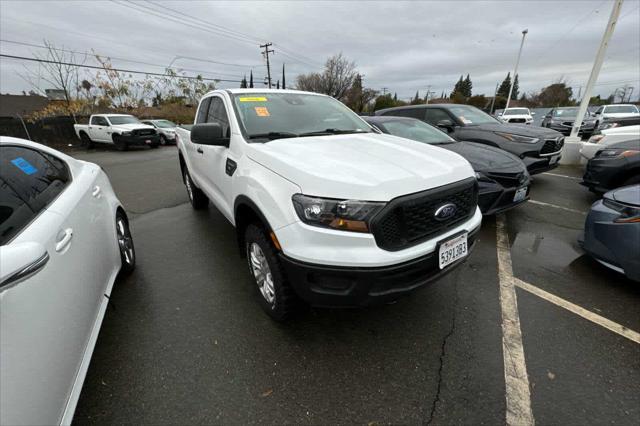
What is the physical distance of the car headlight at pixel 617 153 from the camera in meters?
4.41

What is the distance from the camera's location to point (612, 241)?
265 cm

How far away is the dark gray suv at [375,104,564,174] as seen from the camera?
5250 millimetres

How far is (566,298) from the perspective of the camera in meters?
2.64

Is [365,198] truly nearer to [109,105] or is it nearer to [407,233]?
[407,233]

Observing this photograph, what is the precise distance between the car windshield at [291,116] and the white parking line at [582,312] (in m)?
2.24

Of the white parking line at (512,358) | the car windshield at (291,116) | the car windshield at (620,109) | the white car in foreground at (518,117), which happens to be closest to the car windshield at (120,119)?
the car windshield at (291,116)

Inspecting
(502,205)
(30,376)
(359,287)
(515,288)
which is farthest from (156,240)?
(502,205)

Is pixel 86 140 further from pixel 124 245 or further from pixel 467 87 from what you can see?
pixel 467 87

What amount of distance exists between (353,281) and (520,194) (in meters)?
3.32

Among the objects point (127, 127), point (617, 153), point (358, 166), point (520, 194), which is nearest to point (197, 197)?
point (358, 166)

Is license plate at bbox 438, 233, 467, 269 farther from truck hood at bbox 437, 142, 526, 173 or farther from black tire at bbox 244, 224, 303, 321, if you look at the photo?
truck hood at bbox 437, 142, 526, 173

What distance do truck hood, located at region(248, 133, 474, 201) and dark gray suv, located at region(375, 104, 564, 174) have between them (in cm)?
382

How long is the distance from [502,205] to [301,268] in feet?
10.6

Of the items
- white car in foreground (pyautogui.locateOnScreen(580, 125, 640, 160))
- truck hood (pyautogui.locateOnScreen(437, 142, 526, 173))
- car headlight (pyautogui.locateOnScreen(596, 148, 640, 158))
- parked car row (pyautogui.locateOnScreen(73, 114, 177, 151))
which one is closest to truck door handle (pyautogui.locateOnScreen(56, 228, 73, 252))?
truck hood (pyautogui.locateOnScreen(437, 142, 526, 173))
